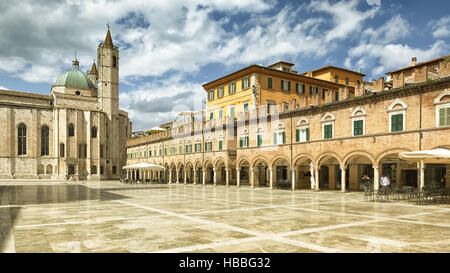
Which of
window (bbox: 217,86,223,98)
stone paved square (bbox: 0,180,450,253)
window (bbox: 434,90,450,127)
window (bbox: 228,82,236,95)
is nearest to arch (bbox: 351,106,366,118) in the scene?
window (bbox: 434,90,450,127)

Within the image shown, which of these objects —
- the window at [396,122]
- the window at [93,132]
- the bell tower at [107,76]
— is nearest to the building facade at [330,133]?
the window at [396,122]

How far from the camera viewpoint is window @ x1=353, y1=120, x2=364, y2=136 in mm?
23281

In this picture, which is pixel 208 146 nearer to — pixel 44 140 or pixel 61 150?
pixel 61 150

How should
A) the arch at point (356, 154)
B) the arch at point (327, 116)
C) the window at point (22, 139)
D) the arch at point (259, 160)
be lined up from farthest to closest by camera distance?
the window at point (22, 139) → the arch at point (259, 160) → the arch at point (327, 116) → the arch at point (356, 154)

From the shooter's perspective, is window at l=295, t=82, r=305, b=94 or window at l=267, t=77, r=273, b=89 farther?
window at l=295, t=82, r=305, b=94

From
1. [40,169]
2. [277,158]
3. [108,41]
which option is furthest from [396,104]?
[108,41]

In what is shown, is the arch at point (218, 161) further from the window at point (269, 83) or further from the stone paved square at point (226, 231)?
the stone paved square at point (226, 231)

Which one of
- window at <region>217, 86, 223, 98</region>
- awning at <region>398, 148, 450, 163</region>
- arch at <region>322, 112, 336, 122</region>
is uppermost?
window at <region>217, 86, 223, 98</region>

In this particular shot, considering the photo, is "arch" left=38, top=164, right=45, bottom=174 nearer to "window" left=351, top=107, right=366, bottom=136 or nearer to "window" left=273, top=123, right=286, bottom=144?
"window" left=273, top=123, right=286, bottom=144

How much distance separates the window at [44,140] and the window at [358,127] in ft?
195

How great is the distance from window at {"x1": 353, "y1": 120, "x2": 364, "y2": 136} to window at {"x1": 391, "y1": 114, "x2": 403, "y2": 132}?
2.19 meters

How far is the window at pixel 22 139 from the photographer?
61.6 metres

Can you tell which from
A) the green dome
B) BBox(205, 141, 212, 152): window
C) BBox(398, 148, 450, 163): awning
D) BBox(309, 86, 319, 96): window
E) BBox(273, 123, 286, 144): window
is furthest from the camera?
the green dome
